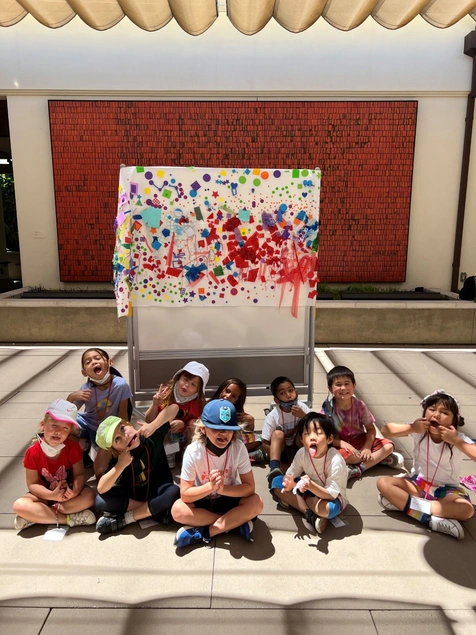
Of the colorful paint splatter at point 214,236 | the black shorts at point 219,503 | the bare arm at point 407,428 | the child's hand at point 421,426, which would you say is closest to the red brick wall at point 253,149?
the colorful paint splatter at point 214,236

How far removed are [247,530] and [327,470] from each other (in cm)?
62

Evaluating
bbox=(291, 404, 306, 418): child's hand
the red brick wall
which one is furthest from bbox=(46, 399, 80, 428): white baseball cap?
the red brick wall

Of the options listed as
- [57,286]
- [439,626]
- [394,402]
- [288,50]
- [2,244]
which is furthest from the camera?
[2,244]

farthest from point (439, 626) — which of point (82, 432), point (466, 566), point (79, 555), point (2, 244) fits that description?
point (2, 244)

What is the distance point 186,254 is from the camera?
4.25 meters

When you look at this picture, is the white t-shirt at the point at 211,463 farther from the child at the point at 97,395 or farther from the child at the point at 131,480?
the child at the point at 97,395

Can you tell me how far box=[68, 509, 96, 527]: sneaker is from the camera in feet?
9.47

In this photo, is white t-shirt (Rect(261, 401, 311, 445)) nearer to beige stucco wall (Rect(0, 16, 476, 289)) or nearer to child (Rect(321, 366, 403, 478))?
child (Rect(321, 366, 403, 478))

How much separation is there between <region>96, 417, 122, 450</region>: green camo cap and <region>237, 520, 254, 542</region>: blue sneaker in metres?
0.95

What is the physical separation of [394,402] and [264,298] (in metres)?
1.95

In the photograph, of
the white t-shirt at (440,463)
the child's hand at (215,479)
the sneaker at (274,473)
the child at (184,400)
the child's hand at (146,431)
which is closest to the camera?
the child's hand at (215,479)

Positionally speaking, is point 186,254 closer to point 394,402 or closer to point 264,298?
point 264,298

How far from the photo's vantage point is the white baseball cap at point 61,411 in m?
2.83

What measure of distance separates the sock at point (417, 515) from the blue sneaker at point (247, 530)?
40.3 inches
